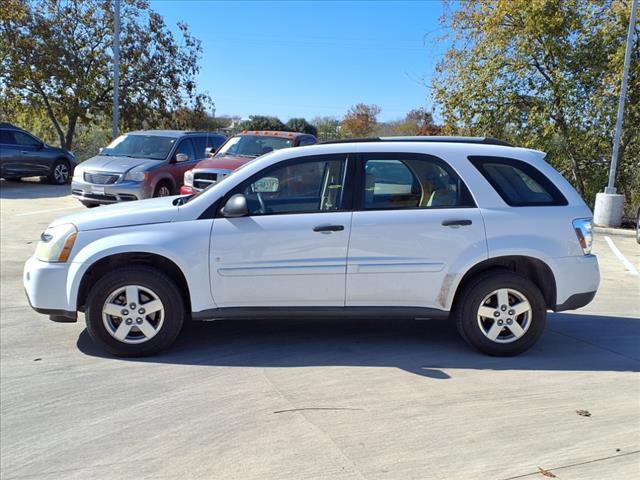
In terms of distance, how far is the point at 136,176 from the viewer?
1198 centimetres

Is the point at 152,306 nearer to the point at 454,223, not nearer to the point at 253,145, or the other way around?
the point at 454,223

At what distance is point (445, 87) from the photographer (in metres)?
17.2

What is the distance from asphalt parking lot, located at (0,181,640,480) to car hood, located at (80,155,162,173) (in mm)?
6387

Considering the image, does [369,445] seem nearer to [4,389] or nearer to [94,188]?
[4,389]

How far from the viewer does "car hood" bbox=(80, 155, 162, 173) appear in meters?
12.1

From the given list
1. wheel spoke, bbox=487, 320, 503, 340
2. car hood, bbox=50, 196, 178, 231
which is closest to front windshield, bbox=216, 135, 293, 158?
car hood, bbox=50, 196, 178, 231

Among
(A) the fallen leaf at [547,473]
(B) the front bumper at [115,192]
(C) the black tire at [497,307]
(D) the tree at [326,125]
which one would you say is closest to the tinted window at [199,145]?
(B) the front bumper at [115,192]

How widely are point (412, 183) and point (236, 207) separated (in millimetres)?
1513

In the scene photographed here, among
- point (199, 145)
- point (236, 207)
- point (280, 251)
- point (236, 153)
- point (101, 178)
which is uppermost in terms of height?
point (199, 145)

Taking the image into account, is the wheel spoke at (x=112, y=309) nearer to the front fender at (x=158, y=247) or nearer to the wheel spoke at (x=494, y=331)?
the front fender at (x=158, y=247)

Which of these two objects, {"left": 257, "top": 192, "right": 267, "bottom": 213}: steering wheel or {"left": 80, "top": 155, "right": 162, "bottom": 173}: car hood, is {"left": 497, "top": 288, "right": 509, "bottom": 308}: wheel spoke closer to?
{"left": 257, "top": 192, "right": 267, "bottom": 213}: steering wheel

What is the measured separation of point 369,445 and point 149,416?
147 centimetres

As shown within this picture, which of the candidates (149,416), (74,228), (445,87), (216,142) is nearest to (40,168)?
(216,142)

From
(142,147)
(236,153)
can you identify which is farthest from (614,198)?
(142,147)
